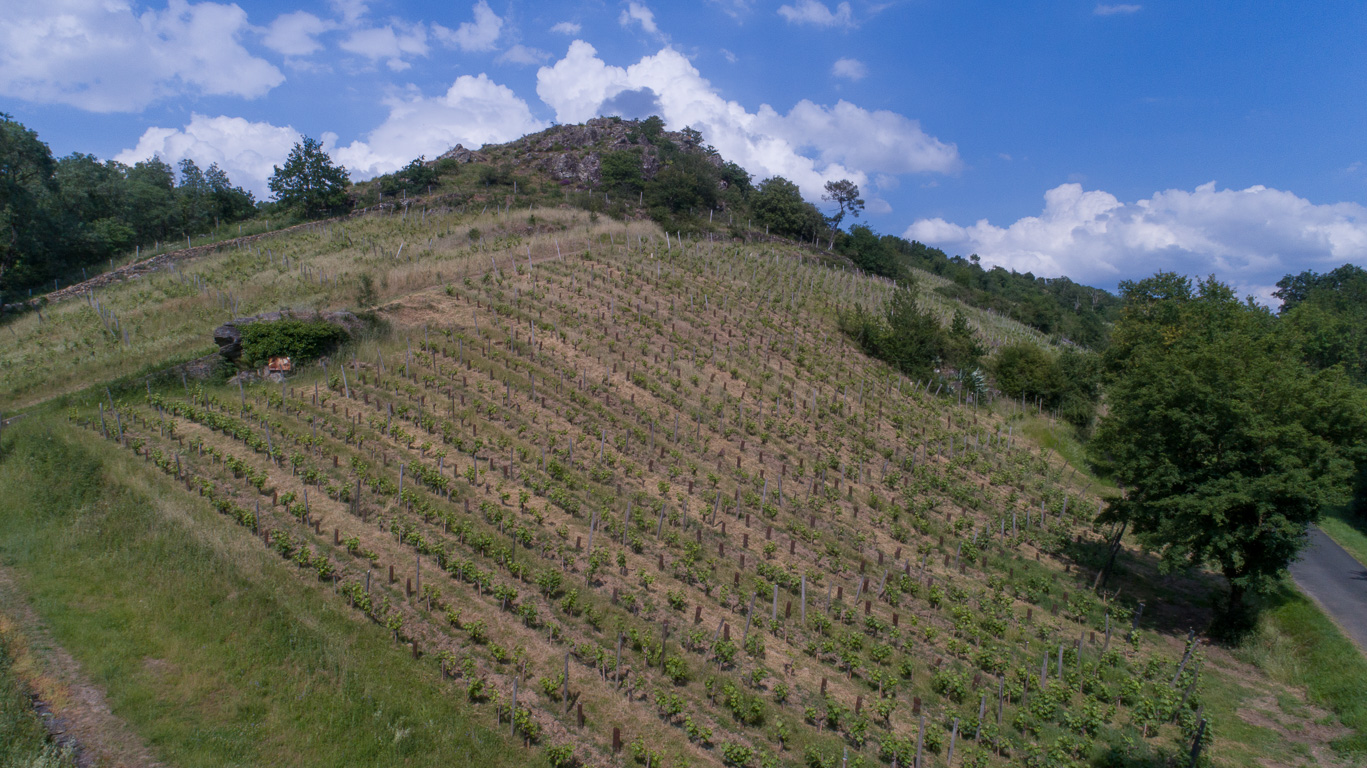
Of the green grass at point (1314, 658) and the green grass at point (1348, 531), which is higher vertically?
the green grass at point (1348, 531)

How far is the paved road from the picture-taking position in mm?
17297

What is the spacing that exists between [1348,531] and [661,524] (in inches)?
1288

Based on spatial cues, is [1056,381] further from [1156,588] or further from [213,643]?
[213,643]

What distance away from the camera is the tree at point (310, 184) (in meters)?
53.6

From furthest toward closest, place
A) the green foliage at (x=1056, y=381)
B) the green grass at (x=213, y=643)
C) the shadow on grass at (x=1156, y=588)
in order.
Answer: the green foliage at (x=1056, y=381) < the shadow on grass at (x=1156, y=588) < the green grass at (x=213, y=643)

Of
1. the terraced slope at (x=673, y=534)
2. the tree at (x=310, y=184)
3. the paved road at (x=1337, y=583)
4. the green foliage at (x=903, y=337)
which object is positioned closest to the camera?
the terraced slope at (x=673, y=534)

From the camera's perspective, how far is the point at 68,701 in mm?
9789

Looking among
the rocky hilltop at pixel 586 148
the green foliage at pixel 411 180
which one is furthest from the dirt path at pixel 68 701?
the rocky hilltop at pixel 586 148

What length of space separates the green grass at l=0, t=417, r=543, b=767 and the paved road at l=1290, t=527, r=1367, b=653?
67.0 feet

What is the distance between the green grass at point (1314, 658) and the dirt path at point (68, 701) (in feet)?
69.0

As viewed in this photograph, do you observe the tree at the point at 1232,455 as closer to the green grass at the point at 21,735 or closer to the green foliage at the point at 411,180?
the green grass at the point at 21,735

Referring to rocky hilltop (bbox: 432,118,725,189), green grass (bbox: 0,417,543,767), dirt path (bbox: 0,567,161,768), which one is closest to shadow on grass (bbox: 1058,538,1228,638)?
green grass (bbox: 0,417,543,767)

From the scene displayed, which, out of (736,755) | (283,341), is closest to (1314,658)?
(736,755)

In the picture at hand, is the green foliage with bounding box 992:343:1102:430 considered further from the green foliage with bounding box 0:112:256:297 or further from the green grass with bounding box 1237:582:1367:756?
the green foliage with bounding box 0:112:256:297
